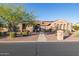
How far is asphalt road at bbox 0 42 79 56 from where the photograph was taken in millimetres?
6914

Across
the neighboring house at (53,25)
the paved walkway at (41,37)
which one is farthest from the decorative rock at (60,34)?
the paved walkway at (41,37)

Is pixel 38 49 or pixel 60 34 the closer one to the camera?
pixel 38 49

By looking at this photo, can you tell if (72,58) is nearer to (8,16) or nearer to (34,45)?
(34,45)

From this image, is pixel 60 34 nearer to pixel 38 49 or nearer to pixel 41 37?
pixel 41 37

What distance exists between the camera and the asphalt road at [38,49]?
691cm

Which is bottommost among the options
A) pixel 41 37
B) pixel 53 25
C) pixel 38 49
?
pixel 38 49

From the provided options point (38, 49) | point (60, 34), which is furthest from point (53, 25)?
point (38, 49)

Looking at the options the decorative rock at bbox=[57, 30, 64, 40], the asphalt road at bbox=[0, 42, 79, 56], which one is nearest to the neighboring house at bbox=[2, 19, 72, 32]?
the decorative rock at bbox=[57, 30, 64, 40]

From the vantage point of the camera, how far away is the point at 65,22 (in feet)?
22.8

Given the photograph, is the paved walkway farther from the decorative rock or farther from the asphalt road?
the decorative rock

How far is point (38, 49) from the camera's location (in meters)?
6.91

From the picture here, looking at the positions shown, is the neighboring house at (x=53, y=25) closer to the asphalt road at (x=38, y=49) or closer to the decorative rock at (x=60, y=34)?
the decorative rock at (x=60, y=34)

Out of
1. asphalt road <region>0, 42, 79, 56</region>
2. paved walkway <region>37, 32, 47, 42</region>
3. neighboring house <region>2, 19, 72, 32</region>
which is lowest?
asphalt road <region>0, 42, 79, 56</region>

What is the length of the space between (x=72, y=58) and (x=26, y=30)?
32.7 inches
